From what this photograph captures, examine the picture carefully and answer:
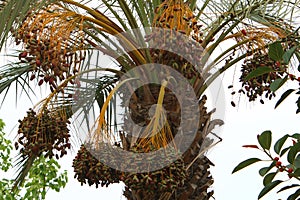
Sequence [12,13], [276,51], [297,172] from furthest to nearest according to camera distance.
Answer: [12,13] → [276,51] → [297,172]

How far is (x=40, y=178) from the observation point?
6.26 metres

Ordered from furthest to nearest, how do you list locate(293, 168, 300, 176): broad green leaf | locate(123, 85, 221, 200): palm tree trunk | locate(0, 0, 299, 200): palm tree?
locate(123, 85, 221, 200): palm tree trunk → locate(0, 0, 299, 200): palm tree → locate(293, 168, 300, 176): broad green leaf

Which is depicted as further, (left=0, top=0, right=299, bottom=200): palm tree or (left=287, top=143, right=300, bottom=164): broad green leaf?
(left=0, top=0, right=299, bottom=200): palm tree

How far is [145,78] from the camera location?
4059 mm

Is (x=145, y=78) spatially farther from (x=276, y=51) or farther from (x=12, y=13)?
(x=276, y=51)

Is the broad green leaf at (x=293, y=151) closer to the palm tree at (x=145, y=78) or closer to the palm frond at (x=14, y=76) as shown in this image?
the palm tree at (x=145, y=78)

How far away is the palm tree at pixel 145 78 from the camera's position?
10.9 feet

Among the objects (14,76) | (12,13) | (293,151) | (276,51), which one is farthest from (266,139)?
(14,76)

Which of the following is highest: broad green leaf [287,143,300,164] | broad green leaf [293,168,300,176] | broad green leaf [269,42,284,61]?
broad green leaf [269,42,284,61]

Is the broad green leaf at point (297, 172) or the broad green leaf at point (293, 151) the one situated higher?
the broad green leaf at point (293, 151)

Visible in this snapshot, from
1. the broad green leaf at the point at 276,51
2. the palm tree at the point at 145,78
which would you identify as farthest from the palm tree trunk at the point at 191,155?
the broad green leaf at the point at 276,51

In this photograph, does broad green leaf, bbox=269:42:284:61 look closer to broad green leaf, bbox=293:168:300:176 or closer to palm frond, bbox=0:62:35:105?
broad green leaf, bbox=293:168:300:176

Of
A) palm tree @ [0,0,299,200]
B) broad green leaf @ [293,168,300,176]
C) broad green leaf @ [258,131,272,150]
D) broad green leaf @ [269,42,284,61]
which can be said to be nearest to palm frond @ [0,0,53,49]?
palm tree @ [0,0,299,200]

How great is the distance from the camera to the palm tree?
331 cm
